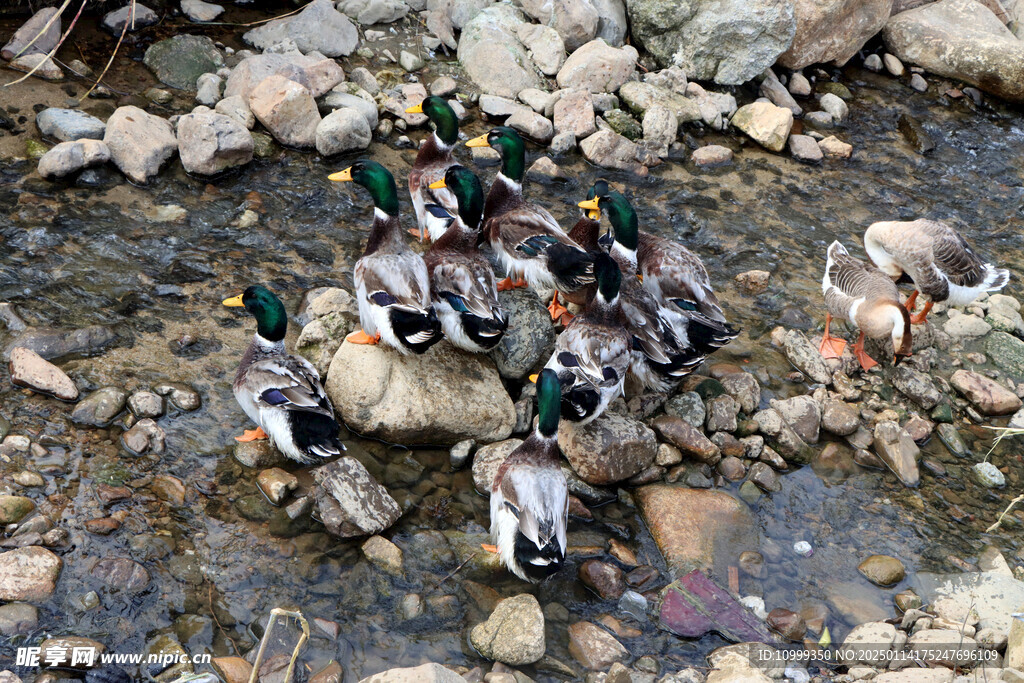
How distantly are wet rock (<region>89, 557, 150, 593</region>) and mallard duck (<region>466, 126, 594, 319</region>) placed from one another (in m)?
3.48

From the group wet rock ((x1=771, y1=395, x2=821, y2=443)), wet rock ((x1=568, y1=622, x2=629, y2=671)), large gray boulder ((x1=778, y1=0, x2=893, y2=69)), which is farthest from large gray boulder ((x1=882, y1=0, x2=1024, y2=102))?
wet rock ((x1=568, y1=622, x2=629, y2=671))

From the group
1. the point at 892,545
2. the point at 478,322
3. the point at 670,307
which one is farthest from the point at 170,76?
the point at 892,545

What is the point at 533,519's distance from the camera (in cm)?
467

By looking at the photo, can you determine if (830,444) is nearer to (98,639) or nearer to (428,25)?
(98,639)

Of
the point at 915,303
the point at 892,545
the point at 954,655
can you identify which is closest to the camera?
the point at 954,655

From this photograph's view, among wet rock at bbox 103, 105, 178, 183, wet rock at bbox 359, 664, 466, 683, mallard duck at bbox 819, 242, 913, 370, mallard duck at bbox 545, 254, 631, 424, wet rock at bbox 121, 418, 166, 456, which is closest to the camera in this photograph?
wet rock at bbox 359, 664, 466, 683

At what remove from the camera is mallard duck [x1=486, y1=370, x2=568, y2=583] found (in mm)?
4664

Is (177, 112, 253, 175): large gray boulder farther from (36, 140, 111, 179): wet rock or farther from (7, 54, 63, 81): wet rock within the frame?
(7, 54, 63, 81): wet rock

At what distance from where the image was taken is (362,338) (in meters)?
5.77

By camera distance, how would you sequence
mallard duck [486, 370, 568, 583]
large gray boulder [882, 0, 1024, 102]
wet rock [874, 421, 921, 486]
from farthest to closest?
large gray boulder [882, 0, 1024, 102], wet rock [874, 421, 921, 486], mallard duck [486, 370, 568, 583]

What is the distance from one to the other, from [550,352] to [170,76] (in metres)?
5.55

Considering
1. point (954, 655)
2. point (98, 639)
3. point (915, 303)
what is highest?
point (98, 639)

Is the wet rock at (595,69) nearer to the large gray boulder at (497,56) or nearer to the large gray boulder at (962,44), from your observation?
the large gray boulder at (497,56)

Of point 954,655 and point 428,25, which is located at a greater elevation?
point 428,25
